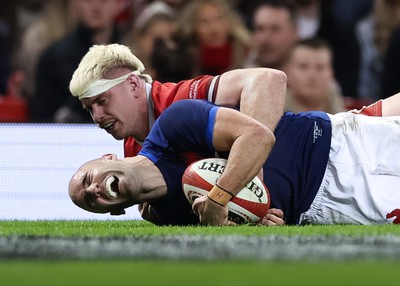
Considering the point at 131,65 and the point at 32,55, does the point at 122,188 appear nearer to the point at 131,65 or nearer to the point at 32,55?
the point at 131,65

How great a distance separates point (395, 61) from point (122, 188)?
5.63m

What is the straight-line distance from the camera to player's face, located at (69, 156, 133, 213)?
752 centimetres

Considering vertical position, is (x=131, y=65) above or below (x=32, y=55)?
above

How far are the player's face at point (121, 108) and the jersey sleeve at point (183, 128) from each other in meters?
0.49

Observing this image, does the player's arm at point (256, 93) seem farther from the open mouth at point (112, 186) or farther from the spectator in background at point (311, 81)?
the spectator in background at point (311, 81)

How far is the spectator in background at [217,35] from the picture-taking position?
40.9 feet

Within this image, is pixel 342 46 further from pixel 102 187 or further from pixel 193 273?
pixel 193 273

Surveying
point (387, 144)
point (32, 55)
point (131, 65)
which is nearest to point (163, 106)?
point (131, 65)

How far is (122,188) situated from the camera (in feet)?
24.6

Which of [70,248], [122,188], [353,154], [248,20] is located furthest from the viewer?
[248,20]

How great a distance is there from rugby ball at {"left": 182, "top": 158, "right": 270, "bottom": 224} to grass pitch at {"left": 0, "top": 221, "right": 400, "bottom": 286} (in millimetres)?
190

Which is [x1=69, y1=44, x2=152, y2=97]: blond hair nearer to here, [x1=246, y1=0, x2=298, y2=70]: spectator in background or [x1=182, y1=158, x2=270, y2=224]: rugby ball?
[x1=182, y1=158, x2=270, y2=224]: rugby ball

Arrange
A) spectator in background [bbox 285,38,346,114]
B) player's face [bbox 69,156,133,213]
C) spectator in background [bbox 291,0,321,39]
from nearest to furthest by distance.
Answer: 1. player's face [bbox 69,156,133,213]
2. spectator in background [bbox 285,38,346,114]
3. spectator in background [bbox 291,0,321,39]

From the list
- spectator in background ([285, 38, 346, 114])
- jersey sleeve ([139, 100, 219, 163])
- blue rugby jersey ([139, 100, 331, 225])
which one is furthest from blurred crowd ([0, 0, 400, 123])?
jersey sleeve ([139, 100, 219, 163])
